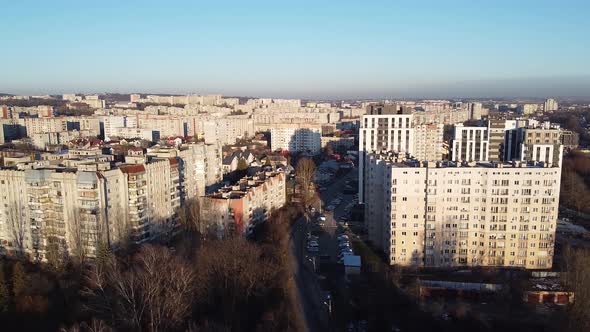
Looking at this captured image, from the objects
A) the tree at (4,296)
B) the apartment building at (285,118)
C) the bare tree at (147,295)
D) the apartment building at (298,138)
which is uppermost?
the apartment building at (285,118)

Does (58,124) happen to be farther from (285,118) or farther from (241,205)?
(241,205)

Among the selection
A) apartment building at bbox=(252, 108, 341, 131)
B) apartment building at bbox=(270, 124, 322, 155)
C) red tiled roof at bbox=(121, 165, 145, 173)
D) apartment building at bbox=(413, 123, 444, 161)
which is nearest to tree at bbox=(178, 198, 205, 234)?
red tiled roof at bbox=(121, 165, 145, 173)

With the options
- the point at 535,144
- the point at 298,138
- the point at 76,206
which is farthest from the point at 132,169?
the point at 298,138

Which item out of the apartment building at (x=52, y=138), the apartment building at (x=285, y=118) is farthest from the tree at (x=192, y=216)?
the apartment building at (x=285, y=118)

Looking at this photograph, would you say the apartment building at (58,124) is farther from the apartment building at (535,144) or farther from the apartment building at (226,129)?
the apartment building at (535,144)

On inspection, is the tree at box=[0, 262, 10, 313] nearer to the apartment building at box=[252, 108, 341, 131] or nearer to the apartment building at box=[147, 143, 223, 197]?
the apartment building at box=[147, 143, 223, 197]
